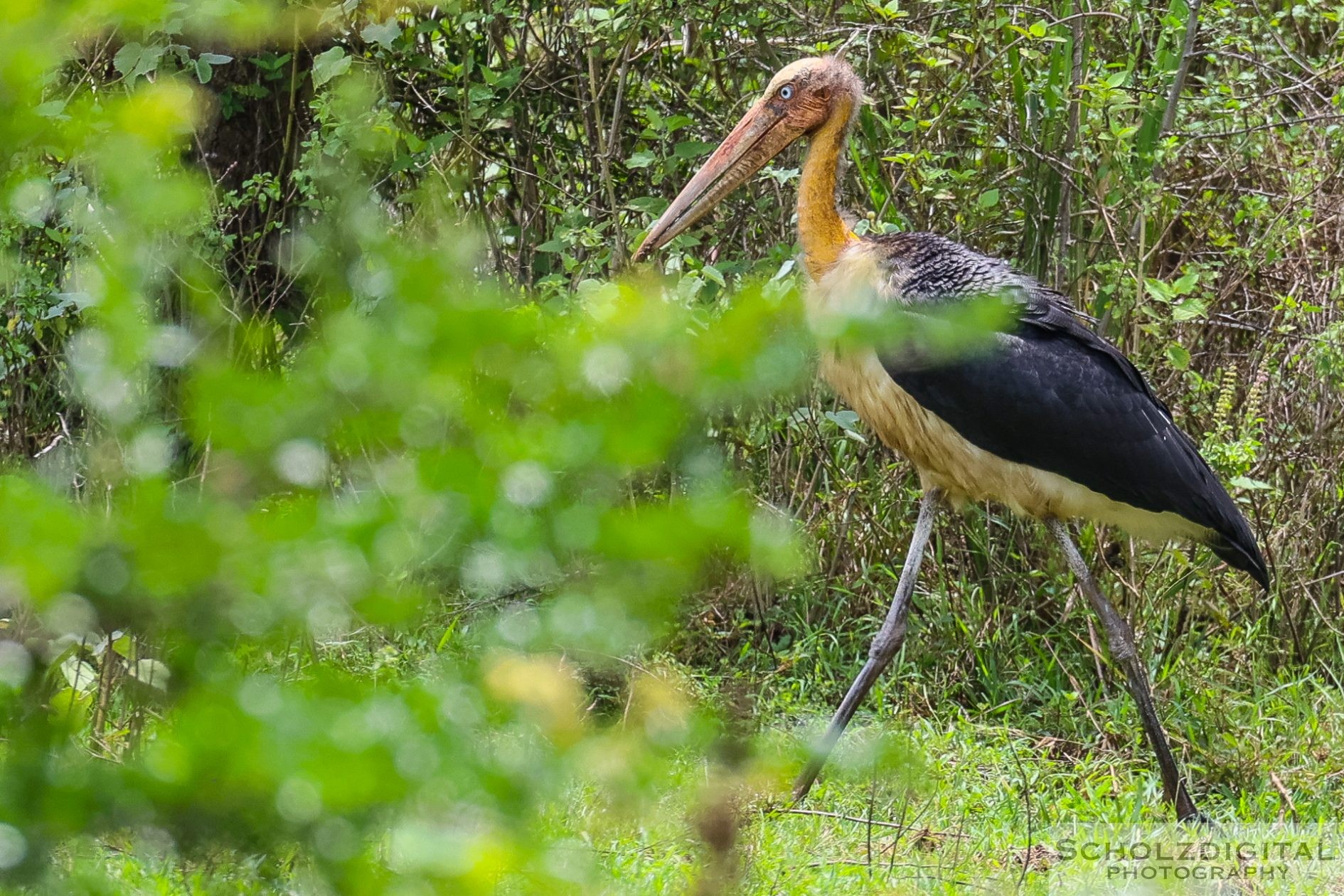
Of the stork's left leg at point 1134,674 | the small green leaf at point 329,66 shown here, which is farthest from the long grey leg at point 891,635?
the small green leaf at point 329,66

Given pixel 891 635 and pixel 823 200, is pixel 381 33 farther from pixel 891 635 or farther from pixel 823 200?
pixel 891 635

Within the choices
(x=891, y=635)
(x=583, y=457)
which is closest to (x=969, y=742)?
(x=891, y=635)

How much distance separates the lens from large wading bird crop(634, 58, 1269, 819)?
4016 millimetres

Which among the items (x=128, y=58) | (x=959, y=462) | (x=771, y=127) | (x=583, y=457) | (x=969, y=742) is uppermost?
(x=583, y=457)

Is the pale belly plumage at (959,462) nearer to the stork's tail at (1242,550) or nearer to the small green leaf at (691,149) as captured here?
the stork's tail at (1242,550)

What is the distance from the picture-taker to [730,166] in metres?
4.52

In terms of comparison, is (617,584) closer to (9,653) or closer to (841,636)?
(9,653)

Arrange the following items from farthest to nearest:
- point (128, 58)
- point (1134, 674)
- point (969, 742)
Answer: point (128, 58) → point (969, 742) → point (1134, 674)

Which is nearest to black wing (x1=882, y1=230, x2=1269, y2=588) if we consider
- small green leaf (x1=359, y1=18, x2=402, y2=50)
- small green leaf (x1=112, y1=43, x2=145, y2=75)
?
small green leaf (x1=359, y1=18, x2=402, y2=50)

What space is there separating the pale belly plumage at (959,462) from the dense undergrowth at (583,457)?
303mm

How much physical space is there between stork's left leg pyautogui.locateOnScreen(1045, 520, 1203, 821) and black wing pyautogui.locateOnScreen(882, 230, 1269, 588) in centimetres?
21

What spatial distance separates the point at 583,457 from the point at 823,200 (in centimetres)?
368

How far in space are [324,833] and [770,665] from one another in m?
4.23

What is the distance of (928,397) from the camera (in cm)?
404
